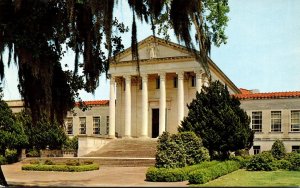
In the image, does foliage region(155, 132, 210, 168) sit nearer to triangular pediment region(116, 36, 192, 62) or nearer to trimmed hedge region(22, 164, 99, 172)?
trimmed hedge region(22, 164, 99, 172)

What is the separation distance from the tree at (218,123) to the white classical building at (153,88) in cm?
1175

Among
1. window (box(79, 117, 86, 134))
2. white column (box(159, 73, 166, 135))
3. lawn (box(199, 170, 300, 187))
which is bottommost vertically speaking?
lawn (box(199, 170, 300, 187))

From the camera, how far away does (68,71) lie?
43.7 feet

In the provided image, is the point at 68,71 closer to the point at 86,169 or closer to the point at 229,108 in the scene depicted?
the point at 86,169

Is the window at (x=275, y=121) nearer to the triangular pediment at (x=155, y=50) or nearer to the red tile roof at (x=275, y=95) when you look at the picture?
the red tile roof at (x=275, y=95)

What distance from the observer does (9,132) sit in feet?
120

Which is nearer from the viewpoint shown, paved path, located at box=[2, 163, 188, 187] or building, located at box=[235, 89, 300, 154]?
paved path, located at box=[2, 163, 188, 187]

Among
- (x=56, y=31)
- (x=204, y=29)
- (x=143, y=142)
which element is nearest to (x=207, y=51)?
(x=204, y=29)

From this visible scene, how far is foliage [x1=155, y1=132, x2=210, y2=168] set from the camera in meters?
22.5

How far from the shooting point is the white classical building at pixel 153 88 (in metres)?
43.8

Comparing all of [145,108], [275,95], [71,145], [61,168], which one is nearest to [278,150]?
[275,95]

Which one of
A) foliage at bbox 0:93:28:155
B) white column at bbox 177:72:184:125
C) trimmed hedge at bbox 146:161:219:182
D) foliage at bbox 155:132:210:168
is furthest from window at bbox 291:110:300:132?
foliage at bbox 0:93:28:155

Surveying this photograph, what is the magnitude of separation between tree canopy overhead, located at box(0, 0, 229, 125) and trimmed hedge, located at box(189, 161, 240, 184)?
329 inches

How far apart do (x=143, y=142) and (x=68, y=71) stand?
29584 mm
